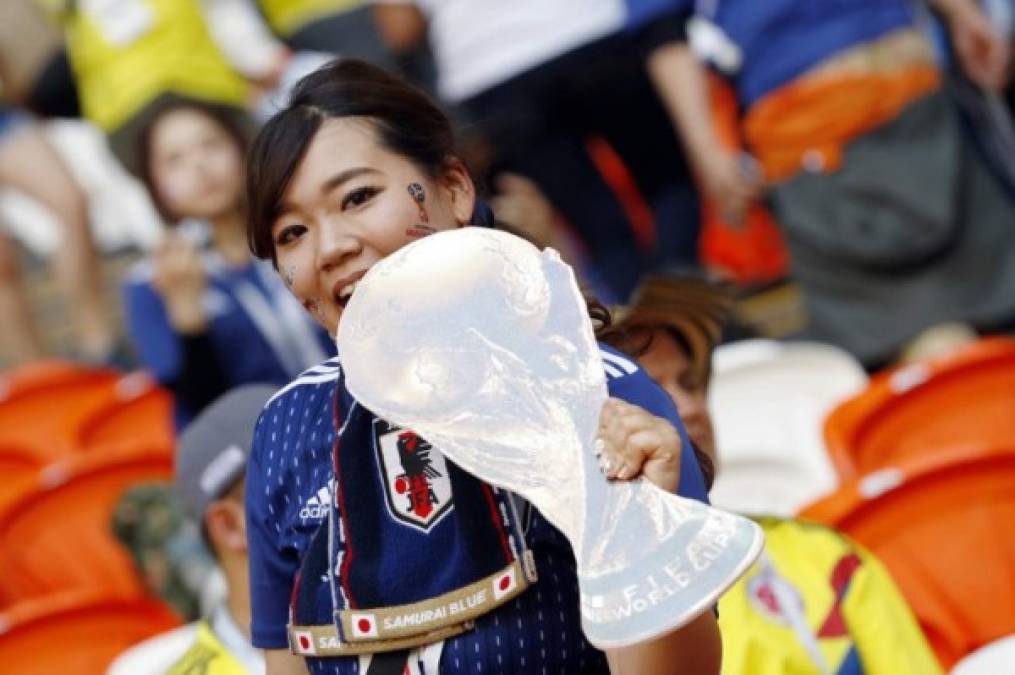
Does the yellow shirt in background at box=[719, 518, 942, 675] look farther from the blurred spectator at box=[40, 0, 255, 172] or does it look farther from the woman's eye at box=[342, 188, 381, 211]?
the blurred spectator at box=[40, 0, 255, 172]

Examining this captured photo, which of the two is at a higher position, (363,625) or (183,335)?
(363,625)

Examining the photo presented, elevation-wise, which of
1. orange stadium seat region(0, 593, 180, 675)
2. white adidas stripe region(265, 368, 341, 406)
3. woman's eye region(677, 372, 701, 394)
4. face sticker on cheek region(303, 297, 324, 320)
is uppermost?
face sticker on cheek region(303, 297, 324, 320)

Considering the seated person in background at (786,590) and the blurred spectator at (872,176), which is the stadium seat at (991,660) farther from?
the blurred spectator at (872,176)

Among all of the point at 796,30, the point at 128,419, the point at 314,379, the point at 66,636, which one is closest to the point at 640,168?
the point at 796,30

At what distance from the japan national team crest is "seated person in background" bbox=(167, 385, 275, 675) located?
2.99ft

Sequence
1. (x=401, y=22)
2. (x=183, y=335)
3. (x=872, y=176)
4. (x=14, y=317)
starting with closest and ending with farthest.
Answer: (x=183, y=335) → (x=872, y=176) → (x=401, y=22) → (x=14, y=317)

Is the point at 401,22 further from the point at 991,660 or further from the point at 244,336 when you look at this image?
the point at 991,660

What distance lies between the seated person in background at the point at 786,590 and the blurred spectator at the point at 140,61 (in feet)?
6.47

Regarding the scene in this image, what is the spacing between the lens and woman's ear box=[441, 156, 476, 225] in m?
1.42

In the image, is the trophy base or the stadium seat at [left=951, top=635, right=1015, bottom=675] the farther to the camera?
the stadium seat at [left=951, top=635, right=1015, bottom=675]

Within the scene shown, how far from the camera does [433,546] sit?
52.0 inches

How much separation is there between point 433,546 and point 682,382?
1.01 m

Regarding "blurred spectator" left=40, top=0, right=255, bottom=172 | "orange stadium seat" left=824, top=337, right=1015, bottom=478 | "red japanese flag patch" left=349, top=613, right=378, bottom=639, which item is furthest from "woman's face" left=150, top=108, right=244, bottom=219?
"red japanese flag patch" left=349, top=613, right=378, bottom=639

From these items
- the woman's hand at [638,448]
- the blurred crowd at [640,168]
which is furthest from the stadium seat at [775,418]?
the woman's hand at [638,448]
